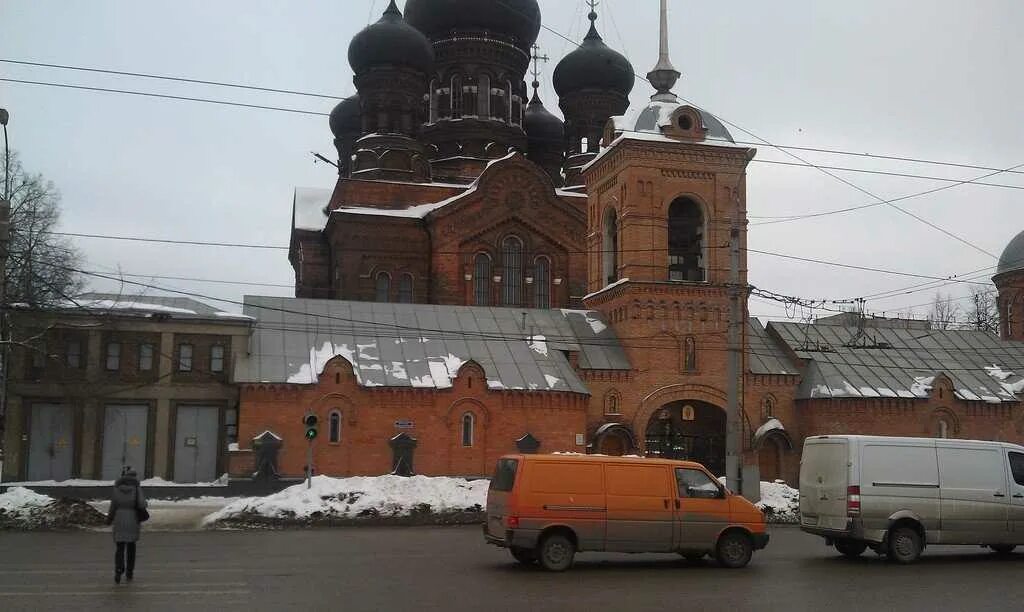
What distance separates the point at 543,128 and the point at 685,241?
19.7 metres

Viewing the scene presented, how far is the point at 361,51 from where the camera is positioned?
46.5m

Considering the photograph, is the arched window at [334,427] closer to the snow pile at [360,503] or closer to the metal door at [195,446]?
the metal door at [195,446]

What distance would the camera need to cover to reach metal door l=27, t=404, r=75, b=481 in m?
29.8

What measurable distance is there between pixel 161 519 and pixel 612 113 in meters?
32.8

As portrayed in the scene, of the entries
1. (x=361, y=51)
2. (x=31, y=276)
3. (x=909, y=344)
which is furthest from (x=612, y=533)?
(x=361, y=51)

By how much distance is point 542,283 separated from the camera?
141 feet

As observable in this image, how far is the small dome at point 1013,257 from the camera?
53719 millimetres

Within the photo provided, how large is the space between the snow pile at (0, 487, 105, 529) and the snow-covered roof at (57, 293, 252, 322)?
847cm

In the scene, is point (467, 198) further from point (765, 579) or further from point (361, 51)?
point (765, 579)

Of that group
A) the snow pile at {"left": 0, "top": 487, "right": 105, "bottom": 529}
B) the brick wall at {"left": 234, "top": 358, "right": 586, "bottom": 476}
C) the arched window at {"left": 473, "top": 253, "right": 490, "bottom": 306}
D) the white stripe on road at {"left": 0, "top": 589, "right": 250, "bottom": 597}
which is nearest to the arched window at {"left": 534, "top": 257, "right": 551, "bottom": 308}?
the arched window at {"left": 473, "top": 253, "right": 490, "bottom": 306}

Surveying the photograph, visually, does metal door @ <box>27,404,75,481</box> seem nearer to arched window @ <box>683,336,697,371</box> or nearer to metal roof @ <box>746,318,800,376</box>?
arched window @ <box>683,336,697,371</box>

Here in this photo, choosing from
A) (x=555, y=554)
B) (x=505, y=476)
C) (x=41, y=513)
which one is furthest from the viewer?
(x=41, y=513)

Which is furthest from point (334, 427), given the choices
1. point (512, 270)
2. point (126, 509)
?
point (126, 509)

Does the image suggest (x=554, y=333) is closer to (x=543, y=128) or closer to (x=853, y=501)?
(x=853, y=501)
